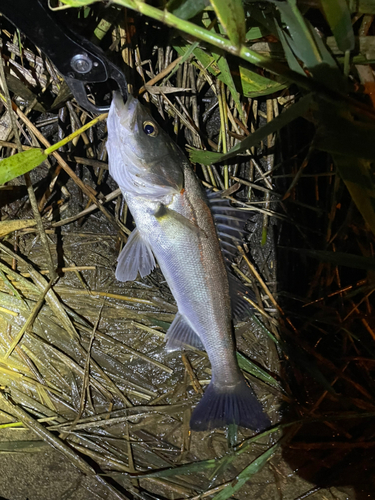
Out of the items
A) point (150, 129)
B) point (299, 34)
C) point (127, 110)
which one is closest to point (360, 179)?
point (299, 34)

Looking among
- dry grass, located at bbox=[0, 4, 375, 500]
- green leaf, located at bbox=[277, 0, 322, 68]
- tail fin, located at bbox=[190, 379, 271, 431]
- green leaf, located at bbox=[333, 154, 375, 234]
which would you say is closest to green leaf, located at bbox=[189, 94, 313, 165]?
green leaf, located at bbox=[277, 0, 322, 68]

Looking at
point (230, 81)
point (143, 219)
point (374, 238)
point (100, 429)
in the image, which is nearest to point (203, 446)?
point (100, 429)

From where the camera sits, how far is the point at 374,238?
210cm

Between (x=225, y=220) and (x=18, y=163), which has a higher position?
(x=18, y=163)

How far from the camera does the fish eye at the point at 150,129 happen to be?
1.79 m

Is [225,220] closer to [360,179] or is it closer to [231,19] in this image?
[360,179]

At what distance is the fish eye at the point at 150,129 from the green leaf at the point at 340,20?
3.45 ft

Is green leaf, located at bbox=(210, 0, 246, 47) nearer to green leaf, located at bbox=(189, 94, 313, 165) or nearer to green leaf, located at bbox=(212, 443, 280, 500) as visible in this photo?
green leaf, located at bbox=(189, 94, 313, 165)

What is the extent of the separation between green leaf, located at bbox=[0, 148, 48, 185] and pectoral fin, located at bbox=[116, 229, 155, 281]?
74cm

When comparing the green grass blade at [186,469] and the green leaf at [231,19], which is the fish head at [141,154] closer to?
the green leaf at [231,19]

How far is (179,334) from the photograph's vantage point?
213cm

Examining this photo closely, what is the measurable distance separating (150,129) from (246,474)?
8.02 ft

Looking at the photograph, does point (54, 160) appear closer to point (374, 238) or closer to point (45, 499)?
point (374, 238)

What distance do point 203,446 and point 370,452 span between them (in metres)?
1.24
